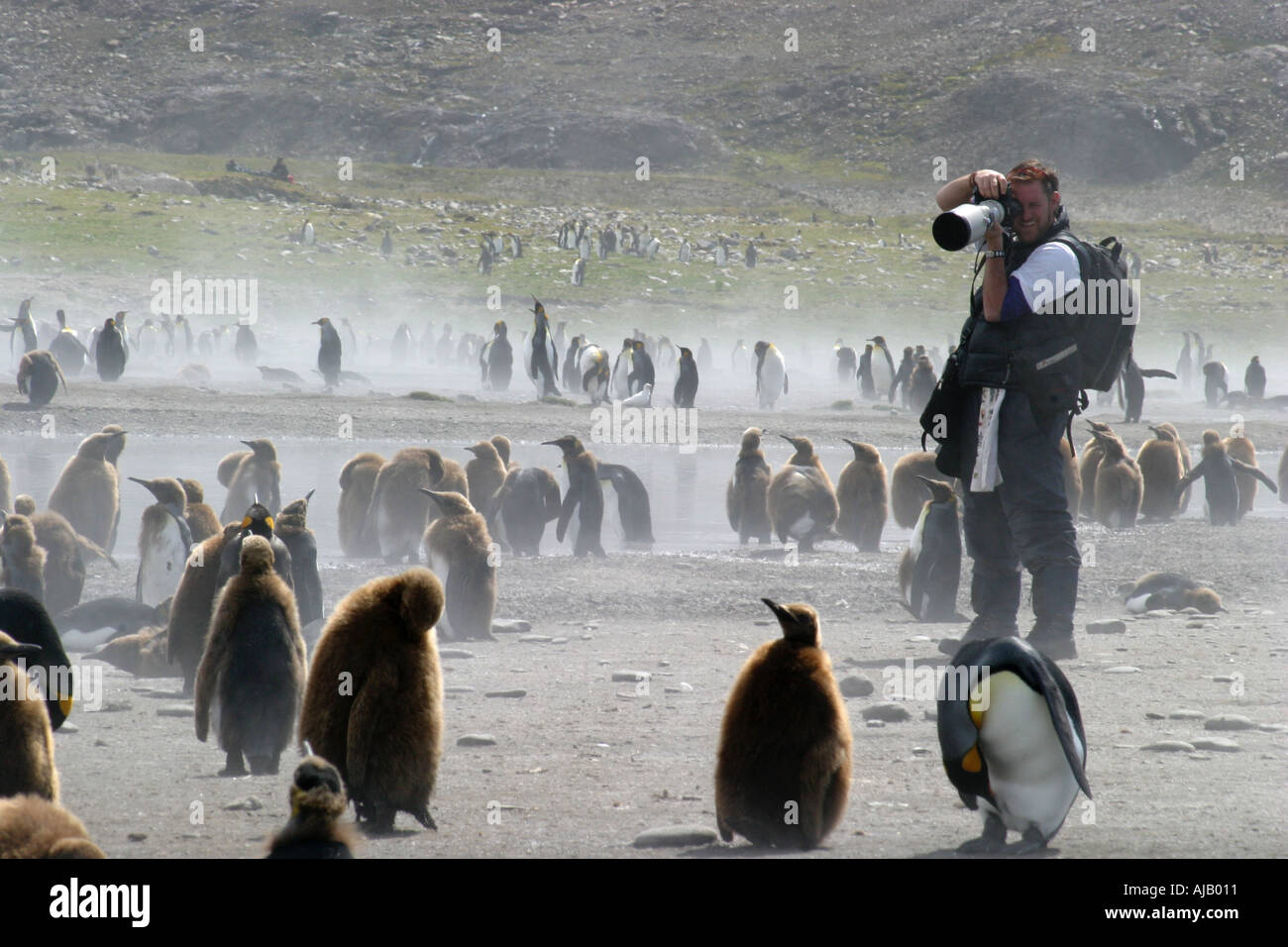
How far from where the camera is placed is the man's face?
4.62m

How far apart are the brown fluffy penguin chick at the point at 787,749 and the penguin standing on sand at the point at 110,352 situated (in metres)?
17.3

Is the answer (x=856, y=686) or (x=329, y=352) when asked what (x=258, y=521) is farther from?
(x=329, y=352)

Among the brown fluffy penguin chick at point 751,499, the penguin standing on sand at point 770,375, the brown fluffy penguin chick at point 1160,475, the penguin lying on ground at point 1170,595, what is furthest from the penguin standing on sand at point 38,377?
the penguin lying on ground at point 1170,595

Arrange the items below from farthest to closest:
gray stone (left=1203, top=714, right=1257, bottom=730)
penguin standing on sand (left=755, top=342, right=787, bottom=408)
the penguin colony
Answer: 1. penguin standing on sand (left=755, top=342, right=787, bottom=408)
2. gray stone (left=1203, top=714, right=1257, bottom=730)
3. the penguin colony

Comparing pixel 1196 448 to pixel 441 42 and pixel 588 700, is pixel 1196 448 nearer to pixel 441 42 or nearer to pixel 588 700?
pixel 588 700

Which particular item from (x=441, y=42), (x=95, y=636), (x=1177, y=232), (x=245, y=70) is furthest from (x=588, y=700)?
(x=441, y=42)

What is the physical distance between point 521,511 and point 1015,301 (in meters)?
5.14

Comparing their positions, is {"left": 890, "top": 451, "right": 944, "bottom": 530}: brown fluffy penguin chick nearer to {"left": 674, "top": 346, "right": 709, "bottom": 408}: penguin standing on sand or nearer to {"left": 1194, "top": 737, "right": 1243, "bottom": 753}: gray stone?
{"left": 1194, "top": 737, "right": 1243, "bottom": 753}: gray stone

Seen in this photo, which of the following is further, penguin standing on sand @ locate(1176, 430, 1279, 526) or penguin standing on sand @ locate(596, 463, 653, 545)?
penguin standing on sand @ locate(1176, 430, 1279, 526)

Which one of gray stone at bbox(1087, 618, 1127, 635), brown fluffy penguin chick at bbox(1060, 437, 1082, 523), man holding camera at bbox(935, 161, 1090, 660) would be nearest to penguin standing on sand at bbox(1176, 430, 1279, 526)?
brown fluffy penguin chick at bbox(1060, 437, 1082, 523)

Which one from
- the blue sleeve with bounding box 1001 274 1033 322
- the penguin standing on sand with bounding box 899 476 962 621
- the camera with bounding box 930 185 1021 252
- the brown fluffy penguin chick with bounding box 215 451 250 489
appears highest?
the camera with bounding box 930 185 1021 252

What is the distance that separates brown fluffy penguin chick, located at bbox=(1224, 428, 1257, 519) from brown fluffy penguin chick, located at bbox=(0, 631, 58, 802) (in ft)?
34.4

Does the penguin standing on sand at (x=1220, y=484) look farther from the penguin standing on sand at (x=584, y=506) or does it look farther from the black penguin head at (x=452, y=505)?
the black penguin head at (x=452, y=505)

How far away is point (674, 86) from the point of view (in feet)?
271
